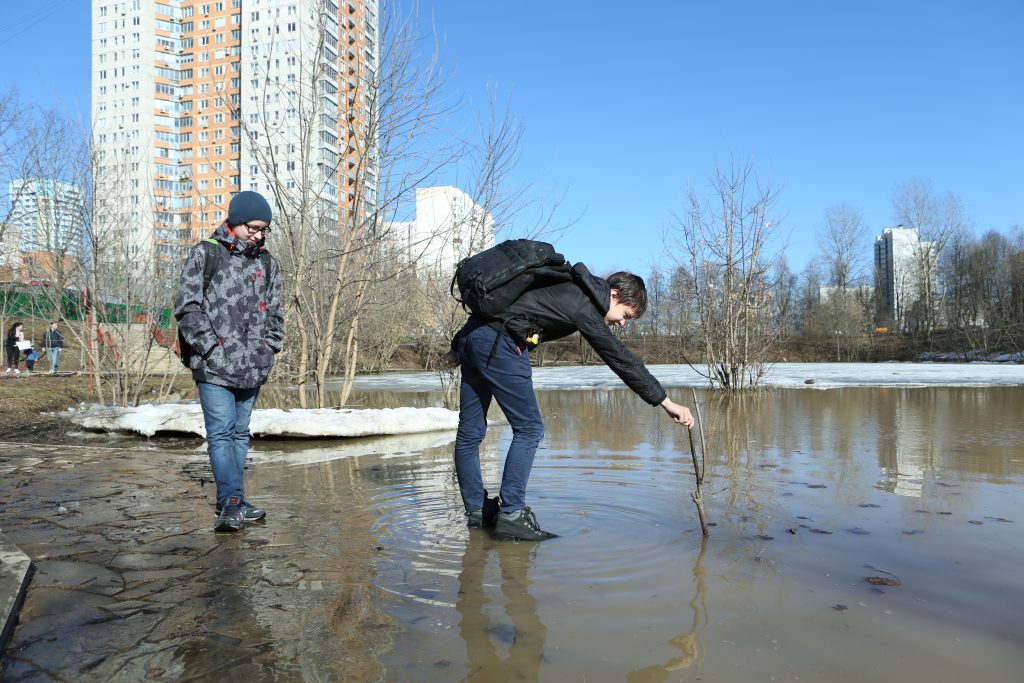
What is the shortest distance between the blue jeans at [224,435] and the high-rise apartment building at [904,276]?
53.0 meters

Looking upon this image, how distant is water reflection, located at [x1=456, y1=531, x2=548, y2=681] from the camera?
200cm

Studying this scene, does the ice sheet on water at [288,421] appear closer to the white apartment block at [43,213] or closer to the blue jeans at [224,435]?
the blue jeans at [224,435]

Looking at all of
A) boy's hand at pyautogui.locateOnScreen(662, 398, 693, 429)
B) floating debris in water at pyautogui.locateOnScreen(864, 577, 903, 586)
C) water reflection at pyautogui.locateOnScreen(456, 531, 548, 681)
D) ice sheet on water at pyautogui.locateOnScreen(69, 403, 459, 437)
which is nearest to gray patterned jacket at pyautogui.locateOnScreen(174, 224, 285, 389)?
water reflection at pyautogui.locateOnScreen(456, 531, 548, 681)

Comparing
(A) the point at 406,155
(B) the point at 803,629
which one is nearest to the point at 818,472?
(B) the point at 803,629

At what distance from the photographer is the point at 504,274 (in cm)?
322

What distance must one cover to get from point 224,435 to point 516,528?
151 centimetres

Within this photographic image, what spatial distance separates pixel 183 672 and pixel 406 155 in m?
7.01

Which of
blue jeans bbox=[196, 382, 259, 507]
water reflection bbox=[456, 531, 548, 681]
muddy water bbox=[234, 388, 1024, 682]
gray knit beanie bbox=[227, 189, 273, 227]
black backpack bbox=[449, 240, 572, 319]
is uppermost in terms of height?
gray knit beanie bbox=[227, 189, 273, 227]

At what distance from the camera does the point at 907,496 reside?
4281 mm

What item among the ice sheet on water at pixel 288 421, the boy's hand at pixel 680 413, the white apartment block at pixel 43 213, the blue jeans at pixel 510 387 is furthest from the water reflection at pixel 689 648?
the white apartment block at pixel 43 213

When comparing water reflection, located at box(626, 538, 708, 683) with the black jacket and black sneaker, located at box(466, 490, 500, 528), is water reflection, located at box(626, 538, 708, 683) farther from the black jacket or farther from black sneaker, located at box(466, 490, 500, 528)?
black sneaker, located at box(466, 490, 500, 528)

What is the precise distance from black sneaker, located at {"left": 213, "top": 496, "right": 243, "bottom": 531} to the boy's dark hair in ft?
6.86

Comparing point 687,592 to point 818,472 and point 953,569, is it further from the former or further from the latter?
point 818,472

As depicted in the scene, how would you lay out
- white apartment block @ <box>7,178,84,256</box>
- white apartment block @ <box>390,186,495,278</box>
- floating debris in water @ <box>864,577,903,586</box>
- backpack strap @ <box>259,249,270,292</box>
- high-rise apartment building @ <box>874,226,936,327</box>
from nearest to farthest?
floating debris in water @ <box>864,577,903,586</box>, backpack strap @ <box>259,249,270,292</box>, white apartment block @ <box>390,186,495,278</box>, white apartment block @ <box>7,178,84,256</box>, high-rise apartment building @ <box>874,226,936,327</box>
